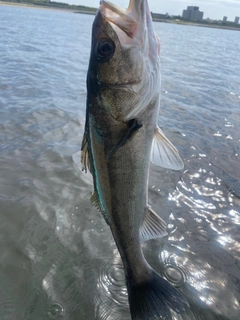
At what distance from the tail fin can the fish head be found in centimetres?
141

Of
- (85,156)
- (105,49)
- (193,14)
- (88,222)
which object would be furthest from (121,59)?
(193,14)

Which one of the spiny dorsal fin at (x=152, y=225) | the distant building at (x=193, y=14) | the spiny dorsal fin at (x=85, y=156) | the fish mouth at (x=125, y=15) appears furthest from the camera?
the distant building at (x=193, y=14)

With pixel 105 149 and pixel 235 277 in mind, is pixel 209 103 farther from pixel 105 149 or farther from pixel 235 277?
pixel 105 149

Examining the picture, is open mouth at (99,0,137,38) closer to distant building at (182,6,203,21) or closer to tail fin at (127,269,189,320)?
tail fin at (127,269,189,320)

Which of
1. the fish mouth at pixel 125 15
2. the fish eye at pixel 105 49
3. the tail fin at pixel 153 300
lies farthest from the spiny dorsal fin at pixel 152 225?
the fish mouth at pixel 125 15

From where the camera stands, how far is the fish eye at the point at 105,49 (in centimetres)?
203

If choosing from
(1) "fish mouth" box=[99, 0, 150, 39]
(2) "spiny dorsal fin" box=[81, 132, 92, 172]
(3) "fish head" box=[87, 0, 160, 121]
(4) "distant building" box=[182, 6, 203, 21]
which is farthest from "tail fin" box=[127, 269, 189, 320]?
(4) "distant building" box=[182, 6, 203, 21]

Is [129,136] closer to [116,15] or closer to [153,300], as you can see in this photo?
[116,15]

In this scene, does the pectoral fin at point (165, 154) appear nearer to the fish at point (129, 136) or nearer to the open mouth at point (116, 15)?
the fish at point (129, 136)

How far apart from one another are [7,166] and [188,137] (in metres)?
4.43

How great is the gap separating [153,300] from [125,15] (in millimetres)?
2172

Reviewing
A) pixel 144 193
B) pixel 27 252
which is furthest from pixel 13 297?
pixel 144 193

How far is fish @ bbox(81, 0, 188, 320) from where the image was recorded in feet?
6.73

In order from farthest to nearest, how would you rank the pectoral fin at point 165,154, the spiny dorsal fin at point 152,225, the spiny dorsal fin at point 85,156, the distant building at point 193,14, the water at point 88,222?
the distant building at point 193,14 → the water at point 88,222 → the spiny dorsal fin at point 152,225 → the pectoral fin at point 165,154 → the spiny dorsal fin at point 85,156
